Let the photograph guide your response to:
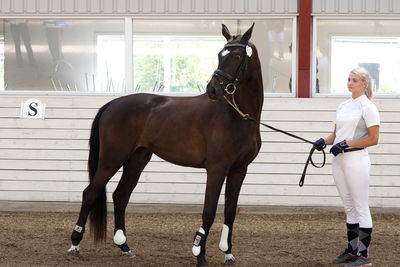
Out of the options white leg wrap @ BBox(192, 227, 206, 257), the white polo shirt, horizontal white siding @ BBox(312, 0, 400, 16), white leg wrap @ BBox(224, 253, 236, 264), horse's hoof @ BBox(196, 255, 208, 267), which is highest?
horizontal white siding @ BBox(312, 0, 400, 16)

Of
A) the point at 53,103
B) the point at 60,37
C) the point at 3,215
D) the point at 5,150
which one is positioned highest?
the point at 60,37

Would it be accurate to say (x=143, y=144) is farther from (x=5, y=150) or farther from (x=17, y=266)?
(x=5, y=150)

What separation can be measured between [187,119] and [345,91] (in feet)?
11.6

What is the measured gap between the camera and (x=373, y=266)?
5.55 m

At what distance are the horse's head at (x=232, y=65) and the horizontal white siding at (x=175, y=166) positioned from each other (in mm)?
3231

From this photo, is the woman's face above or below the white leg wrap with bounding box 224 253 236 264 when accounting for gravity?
above

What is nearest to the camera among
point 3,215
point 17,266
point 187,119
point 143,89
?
point 17,266

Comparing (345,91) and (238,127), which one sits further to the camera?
(345,91)

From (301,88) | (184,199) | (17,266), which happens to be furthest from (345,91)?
(17,266)

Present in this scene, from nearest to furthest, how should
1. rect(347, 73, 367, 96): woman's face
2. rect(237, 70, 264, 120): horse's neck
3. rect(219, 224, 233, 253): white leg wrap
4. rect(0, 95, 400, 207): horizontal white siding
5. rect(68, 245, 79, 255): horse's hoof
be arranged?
1. rect(347, 73, 367, 96): woman's face
2. rect(237, 70, 264, 120): horse's neck
3. rect(219, 224, 233, 253): white leg wrap
4. rect(68, 245, 79, 255): horse's hoof
5. rect(0, 95, 400, 207): horizontal white siding

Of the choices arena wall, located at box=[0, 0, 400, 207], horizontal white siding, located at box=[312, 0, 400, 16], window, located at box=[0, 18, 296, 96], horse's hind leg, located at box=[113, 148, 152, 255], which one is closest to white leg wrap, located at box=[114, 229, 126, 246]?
horse's hind leg, located at box=[113, 148, 152, 255]

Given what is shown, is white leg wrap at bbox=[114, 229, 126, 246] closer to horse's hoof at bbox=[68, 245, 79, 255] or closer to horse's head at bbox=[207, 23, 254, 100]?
horse's hoof at bbox=[68, 245, 79, 255]

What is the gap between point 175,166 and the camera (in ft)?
28.5

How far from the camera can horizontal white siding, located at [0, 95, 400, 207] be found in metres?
8.59
